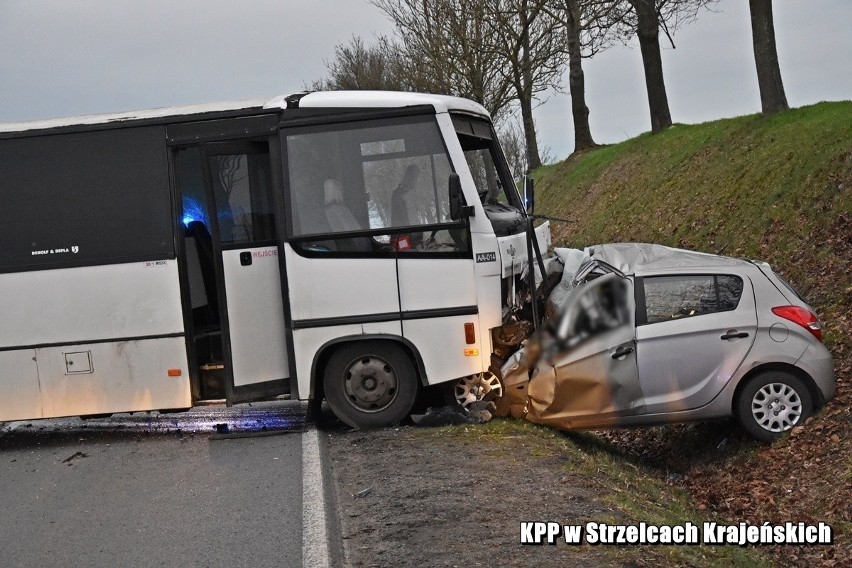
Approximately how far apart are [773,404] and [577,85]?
86.1ft

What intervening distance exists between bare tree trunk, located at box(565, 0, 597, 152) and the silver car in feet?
72.4

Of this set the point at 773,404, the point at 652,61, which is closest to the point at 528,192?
the point at 773,404

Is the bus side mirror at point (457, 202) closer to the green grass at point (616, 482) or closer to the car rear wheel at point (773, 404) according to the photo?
the green grass at point (616, 482)

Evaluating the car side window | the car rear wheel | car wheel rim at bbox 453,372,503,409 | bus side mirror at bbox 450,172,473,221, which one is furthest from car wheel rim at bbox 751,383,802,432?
bus side mirror at bbox 450,172,473,221

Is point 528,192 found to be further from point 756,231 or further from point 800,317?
point 756,231

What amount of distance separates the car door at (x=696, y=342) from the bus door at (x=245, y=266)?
3.49 meters

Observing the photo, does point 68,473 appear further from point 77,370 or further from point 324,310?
point 324,310

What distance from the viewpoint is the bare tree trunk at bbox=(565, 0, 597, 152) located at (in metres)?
30.7

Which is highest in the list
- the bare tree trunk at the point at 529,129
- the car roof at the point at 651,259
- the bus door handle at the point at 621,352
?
the bare tree trunk at the point at 529,129

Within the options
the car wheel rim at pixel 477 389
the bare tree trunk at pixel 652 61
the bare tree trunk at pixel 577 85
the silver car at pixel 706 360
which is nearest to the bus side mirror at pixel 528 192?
the silver car at pixel 706 360

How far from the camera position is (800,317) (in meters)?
9.17

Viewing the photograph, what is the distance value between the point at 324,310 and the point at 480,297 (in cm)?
149

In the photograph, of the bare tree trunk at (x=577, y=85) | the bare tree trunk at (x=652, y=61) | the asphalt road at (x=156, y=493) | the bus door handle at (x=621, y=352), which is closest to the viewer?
the asphalt road at (x=156, y=493)

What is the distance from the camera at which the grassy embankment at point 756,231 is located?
839 cm
